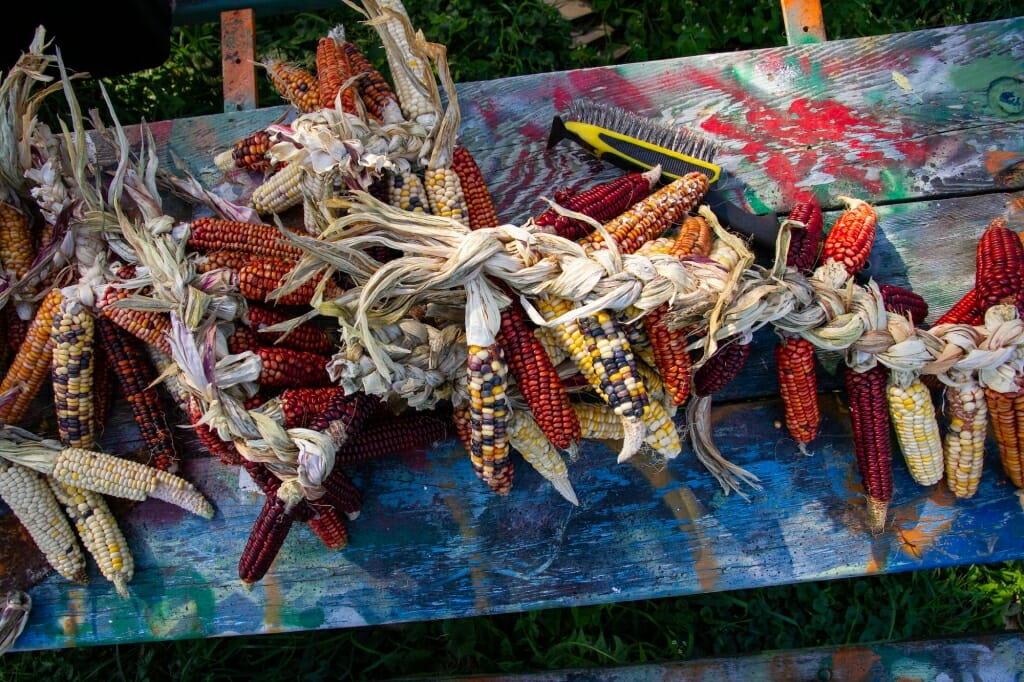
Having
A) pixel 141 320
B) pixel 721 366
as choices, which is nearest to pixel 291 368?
pixel 141 320

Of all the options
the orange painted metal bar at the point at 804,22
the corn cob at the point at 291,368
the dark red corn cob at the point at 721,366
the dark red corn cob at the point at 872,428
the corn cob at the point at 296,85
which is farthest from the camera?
the orange painted metal bar at the point at 804,22

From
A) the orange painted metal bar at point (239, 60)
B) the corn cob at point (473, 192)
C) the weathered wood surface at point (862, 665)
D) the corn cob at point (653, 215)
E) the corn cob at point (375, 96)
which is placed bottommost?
the weathered wood surface at point (862, 665)

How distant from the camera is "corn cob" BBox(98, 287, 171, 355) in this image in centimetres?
263

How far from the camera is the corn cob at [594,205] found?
2633 millimetres

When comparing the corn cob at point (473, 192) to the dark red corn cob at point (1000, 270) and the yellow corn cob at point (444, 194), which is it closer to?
the yellow corn cob at point (444, 194)

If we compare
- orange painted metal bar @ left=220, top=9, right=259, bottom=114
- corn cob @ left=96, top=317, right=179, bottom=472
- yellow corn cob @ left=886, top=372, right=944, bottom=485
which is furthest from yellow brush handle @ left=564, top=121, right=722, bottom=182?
corn cob @ left=96, top=317, right=179, bottom=472

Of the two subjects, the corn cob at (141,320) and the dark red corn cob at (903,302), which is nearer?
the corn cob at (141,320)

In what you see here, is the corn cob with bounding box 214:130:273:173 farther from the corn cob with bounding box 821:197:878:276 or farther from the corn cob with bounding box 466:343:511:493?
the corn cob with bounding box 821:197:878:276

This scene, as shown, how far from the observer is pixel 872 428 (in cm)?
282

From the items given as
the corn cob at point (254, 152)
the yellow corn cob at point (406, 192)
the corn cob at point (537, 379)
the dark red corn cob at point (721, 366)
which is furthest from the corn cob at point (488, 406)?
the corn cob at point (254, 152)

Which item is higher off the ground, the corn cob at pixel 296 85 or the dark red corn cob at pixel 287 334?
the corn cob at pixel 296 85

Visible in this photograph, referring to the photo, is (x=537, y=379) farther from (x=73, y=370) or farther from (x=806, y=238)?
(x=73, y=370)

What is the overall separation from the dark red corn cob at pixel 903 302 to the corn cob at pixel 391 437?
5.91 ft

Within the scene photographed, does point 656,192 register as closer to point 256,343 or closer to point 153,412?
point 256,343
